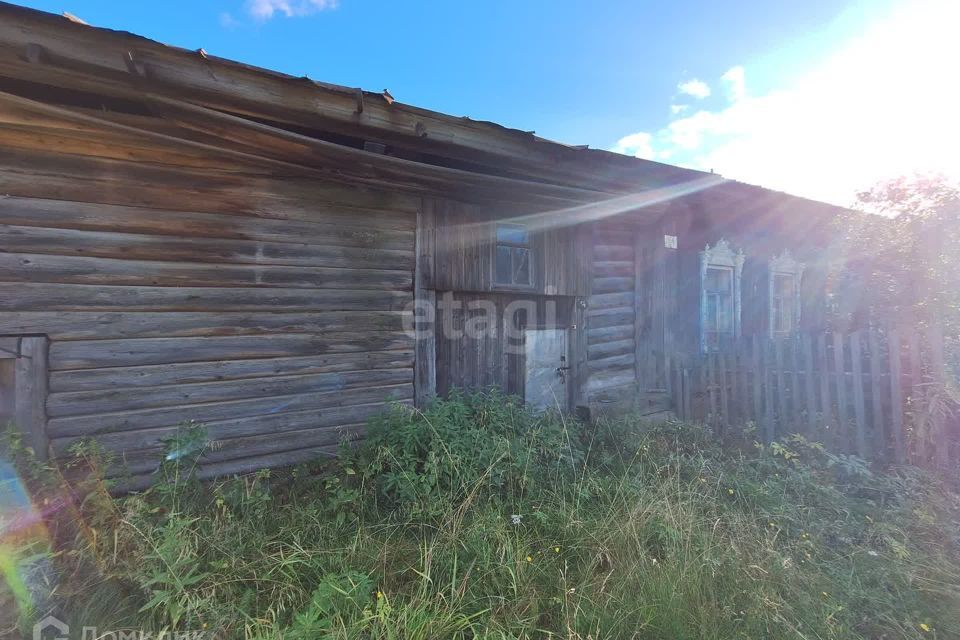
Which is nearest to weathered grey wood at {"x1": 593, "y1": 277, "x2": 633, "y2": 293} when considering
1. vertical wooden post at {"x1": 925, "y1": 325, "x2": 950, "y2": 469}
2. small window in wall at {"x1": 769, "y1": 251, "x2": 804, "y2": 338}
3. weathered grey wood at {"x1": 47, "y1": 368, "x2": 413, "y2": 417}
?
weathered grey wood at {"x1": 47, "y1": 368, "x2": 413, "y2": 417}

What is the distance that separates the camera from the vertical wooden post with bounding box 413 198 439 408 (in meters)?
3.84

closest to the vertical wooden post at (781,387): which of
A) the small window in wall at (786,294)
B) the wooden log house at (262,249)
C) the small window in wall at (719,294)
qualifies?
the small window in wall at (719,294)

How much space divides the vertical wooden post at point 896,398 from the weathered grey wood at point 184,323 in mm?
4738

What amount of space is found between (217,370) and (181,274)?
0.78m

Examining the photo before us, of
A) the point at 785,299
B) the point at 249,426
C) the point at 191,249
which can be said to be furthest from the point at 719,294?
the point at 191,249

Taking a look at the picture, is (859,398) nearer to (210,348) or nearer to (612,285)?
(612,285)

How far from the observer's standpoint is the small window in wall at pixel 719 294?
6453mm

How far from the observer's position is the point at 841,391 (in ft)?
13.6

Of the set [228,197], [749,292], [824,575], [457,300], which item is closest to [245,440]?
[228,197]

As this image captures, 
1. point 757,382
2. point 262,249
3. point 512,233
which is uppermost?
point 512,233

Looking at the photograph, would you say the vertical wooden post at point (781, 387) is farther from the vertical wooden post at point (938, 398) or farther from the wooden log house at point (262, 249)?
the wooden log house at point (262, 249)

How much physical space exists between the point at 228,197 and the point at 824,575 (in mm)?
4848

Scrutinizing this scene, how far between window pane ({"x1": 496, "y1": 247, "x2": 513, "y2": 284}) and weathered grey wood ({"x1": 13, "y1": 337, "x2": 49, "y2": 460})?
3646mm

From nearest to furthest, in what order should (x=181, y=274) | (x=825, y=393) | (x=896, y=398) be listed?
(x=181, y=274), (x=896, y=398), (x=825, y=393)
